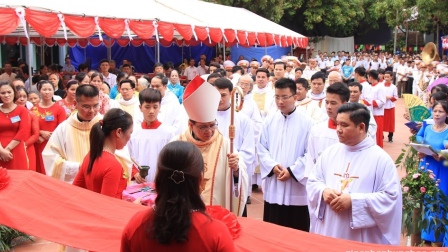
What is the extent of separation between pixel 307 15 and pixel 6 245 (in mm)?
28472

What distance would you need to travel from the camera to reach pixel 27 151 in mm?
6711

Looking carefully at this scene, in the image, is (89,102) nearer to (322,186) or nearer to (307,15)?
(322,186)

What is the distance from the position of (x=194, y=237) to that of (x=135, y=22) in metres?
10.5

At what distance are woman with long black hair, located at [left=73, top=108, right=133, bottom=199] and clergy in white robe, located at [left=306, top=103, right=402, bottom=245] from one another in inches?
56.4

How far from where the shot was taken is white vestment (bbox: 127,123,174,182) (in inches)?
214

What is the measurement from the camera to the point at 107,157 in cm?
369

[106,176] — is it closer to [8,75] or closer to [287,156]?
[287,156]

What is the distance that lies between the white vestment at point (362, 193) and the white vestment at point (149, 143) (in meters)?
1.80

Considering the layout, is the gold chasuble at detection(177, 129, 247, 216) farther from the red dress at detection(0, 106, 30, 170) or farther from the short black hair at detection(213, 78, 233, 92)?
the red dress at detection(0, 106, 30, 170)

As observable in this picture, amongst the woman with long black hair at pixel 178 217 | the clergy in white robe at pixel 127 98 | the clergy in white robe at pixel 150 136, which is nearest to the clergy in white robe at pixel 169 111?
the clergy in white robe at pixel 127 98

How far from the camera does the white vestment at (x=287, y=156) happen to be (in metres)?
5.43

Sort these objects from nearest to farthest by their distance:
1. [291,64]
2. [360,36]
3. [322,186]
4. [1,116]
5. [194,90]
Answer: [194,90] < [322,186] < [1,116] < [291,64] < [360,36]

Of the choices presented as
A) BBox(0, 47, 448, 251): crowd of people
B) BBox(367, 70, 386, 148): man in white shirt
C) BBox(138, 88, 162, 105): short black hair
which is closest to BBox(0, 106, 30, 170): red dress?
BBox(0, 47, 448, 251): crowd of people

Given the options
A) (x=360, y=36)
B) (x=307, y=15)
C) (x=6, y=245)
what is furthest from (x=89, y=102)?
(x=360, y=36)
